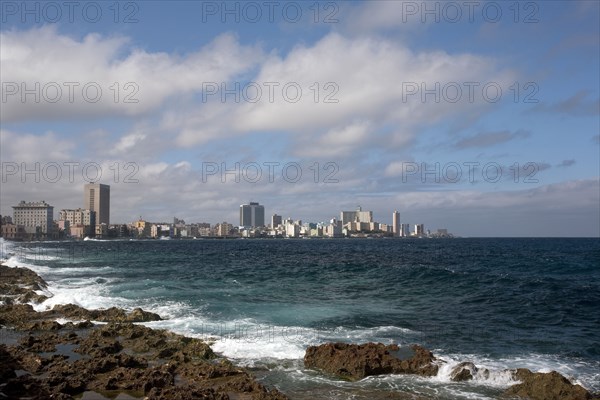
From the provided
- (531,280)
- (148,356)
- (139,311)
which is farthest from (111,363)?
(531,280)

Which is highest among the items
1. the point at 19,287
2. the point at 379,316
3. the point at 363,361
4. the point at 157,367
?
the point at 157,367

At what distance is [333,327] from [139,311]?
8807 mm

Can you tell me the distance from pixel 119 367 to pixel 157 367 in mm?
1011

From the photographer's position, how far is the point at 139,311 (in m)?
22.6

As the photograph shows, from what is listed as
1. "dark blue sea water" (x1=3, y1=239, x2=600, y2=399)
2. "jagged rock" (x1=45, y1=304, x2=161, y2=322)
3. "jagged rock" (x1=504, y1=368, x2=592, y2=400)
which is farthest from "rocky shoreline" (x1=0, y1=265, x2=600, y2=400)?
"jagged rock" (x1=45, y1=304, x2=161, y2=322)

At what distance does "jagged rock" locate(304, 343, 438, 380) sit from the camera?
1420 centimetres

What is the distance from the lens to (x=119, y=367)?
13352 millimetres

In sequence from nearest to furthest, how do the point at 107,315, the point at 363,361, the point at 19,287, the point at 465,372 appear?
the point at 465,372 → the point at 363,361 → the point at 107,315 → the point at 19,287

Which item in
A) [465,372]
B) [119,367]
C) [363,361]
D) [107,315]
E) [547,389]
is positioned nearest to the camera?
[547,389]

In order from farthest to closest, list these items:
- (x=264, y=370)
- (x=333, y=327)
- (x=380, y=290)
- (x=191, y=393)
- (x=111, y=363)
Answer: (x=380, y=290), (x=333, y=327), (x=264, y=370), (x=111, y=363), (x=191, y=393)

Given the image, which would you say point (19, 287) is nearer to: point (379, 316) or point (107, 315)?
point (107, 315)

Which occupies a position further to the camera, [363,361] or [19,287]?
[19,287]

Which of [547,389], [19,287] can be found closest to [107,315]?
[19,287]

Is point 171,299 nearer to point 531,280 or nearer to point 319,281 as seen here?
point 319,281
